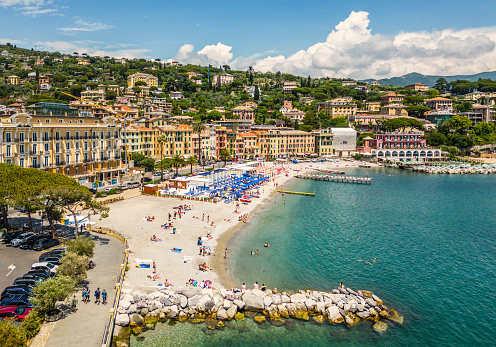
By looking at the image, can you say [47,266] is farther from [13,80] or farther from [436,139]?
[13,80]

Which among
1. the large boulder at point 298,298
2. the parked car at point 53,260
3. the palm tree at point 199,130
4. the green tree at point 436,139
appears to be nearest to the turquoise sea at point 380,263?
the large boulder at point 298,298

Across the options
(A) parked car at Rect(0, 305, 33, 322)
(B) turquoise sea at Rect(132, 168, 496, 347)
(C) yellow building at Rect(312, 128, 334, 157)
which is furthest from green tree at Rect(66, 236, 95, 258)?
(C) yellow building at Rect(312, 128, 334, 157)

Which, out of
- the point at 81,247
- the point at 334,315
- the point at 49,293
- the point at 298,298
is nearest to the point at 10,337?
the point at 49,293

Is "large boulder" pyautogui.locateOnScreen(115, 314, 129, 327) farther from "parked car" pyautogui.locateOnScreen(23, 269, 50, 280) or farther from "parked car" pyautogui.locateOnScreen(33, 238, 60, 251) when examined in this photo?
"parked car" pyautogui.locateOnScreen(33, 238, 60, 251)

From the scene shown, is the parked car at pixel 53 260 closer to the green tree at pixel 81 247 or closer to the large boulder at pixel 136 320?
the green tree at pixel 81 247

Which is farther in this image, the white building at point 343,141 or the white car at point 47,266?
the white building at point 343,141

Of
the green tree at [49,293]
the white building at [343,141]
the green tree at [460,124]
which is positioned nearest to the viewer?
the green tree at [49,293]

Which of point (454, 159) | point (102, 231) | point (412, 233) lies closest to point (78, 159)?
point (102, 231)
